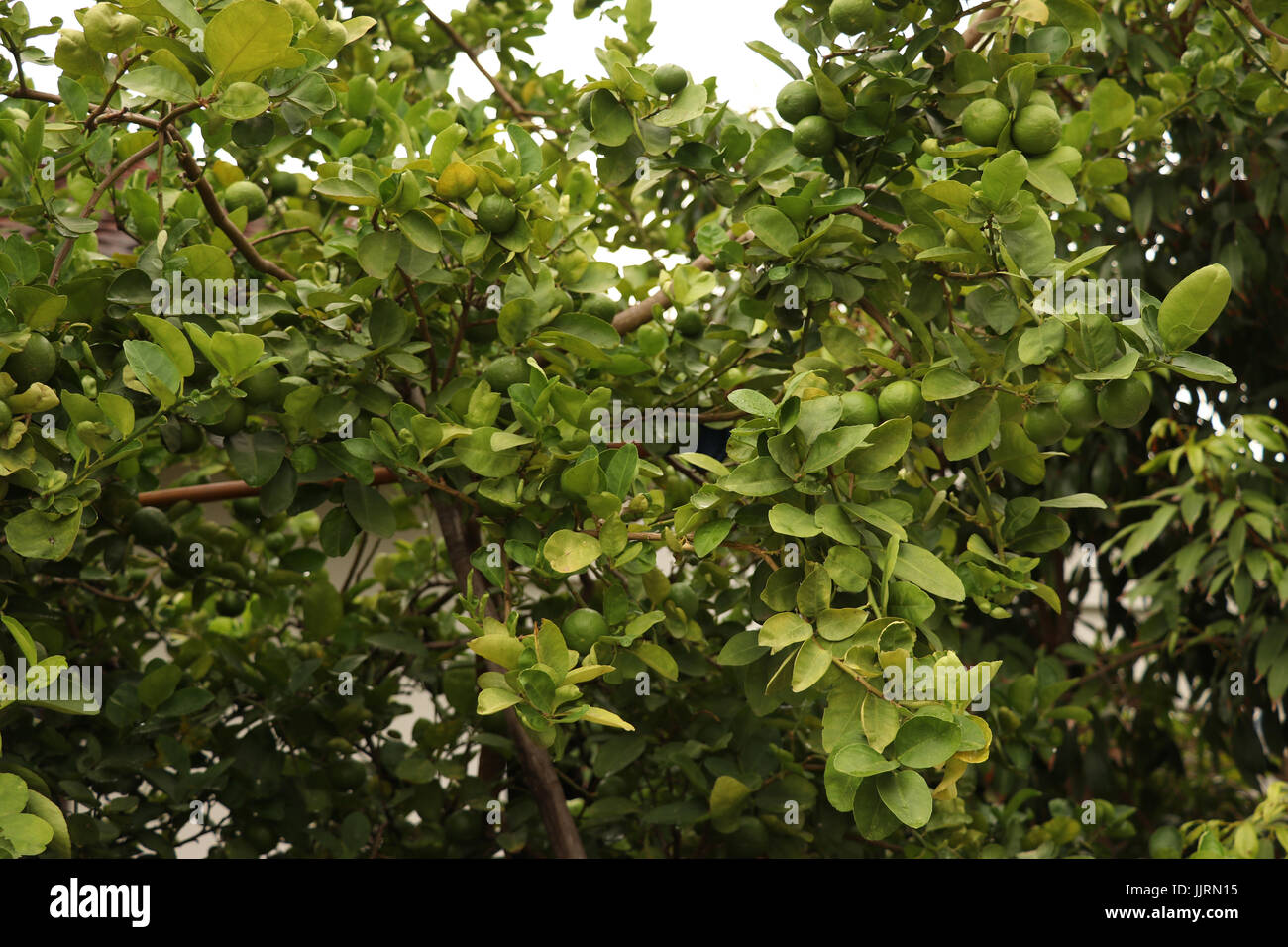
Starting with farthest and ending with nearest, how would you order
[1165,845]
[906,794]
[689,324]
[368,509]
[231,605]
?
[1165,845] < [231,605] < [689,324] < [368,509] < [906,794]

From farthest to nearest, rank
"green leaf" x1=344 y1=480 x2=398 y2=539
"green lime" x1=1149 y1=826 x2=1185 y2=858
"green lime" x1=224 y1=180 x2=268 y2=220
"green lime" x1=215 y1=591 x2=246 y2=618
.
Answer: "green lime" x1=1149 y1=826 x2=1185 y2=858, "green lime" x1=215 y1=591 x2=246 y2=618, "green lime" x1=224 y1=180 x2=268 y2=220, "green leaf" x1=344 y1=480 x2=398 y2=539

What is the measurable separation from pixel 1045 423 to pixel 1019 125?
334 mm

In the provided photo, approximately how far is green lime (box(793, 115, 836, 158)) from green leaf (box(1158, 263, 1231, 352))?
0.47m

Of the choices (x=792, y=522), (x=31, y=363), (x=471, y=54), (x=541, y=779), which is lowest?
(x=541, y=779)

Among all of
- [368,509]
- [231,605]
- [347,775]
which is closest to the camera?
[368,509]

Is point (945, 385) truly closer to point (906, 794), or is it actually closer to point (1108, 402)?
point (1108, 402)

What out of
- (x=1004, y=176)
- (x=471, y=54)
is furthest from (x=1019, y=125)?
(x=471, y=54)

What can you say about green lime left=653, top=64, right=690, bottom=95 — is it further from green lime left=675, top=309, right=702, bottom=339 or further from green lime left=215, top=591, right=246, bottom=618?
green lime left=215, top=591, right=246, bottom=618

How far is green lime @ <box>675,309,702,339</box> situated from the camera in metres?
1.68

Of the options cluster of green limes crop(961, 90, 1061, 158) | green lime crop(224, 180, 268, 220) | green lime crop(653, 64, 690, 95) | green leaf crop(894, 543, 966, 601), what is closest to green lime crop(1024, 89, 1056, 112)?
cluster of green limes crop(961, 90, 1061, 158)

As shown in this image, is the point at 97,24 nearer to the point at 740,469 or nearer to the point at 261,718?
the point at 740,469

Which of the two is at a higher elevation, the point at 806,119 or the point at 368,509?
the point at 806,119

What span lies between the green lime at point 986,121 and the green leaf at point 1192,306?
0.29m

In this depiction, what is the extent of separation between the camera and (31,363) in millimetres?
1192
